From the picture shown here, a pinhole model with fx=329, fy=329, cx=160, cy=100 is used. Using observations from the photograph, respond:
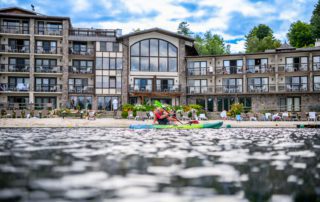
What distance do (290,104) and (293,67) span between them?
434cm

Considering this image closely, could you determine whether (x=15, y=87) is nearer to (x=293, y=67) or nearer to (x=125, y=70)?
(x=125, y=70)

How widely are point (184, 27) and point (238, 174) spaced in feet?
258

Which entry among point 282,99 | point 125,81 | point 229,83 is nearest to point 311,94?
point 282,99

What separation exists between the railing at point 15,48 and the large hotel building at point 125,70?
11 cm

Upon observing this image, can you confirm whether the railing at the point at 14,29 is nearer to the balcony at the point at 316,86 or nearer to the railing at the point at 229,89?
the railing at the point at 229,89

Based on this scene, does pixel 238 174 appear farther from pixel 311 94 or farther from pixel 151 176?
pixel 311 94

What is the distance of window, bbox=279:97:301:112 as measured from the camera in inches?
1490

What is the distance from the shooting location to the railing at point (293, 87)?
3762cm

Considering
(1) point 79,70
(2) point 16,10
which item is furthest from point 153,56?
(2) point 16,10

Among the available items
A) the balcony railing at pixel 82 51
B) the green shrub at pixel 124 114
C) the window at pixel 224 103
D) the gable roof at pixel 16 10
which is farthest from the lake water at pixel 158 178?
the gable roof at pixel 16 10

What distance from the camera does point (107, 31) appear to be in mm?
41219

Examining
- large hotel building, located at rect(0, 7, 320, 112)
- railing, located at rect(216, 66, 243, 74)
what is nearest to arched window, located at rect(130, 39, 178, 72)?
large hotel building, located at rect(0, 7, 320, 112)

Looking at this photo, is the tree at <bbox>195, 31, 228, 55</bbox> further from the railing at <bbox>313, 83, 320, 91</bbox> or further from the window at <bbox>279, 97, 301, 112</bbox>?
the railing at <bbox>313, 83, 320, 91</bbox>

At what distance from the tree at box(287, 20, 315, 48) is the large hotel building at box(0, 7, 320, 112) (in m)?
22.9
